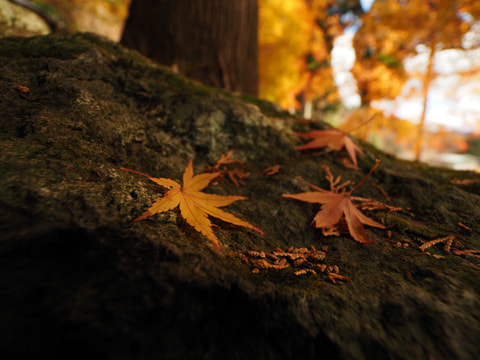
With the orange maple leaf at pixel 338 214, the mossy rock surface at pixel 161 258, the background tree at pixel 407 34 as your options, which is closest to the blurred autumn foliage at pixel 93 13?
the background tree at pixel 407 34

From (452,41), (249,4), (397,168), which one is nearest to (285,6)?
(452,41)

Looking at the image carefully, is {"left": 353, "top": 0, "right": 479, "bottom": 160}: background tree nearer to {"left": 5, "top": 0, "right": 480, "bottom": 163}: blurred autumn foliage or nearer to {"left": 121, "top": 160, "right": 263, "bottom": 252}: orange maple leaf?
{"left": 5, "top": 0, "right": 480, "bottom": 163}: blurred autumn foliage

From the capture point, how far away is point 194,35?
95.7 inches

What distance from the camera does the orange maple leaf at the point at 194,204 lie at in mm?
663

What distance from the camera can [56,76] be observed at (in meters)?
0.95

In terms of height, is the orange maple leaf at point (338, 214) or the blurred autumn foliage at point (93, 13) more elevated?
the blurred autumn foliage at point (93, 13)

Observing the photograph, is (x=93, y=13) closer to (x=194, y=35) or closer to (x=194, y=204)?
(x=194, y=35)

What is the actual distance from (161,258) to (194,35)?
100 inches

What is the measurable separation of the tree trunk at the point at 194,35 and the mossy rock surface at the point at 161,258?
4.60 feet

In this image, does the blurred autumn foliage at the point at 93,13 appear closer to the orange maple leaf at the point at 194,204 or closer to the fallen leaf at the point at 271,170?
the fallen leaf at the point at 271,170

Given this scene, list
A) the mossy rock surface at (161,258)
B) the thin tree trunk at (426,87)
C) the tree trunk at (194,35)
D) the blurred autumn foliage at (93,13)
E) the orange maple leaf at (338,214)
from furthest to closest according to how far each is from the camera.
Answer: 1. the blurred autumn foliage at (93,13)
2. the thin tree trunk at (426,87)
3. the tree trunk at (194,35)
4. the orange maple leaf at (338,214)
5. the mossy rock surface at (161,258)

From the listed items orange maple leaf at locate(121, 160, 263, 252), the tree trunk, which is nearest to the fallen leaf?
orange maple leaf at locate(121, 160, 263, 252)

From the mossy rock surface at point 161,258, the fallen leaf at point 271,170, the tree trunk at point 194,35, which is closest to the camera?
the mossy rock surface at point 161,258

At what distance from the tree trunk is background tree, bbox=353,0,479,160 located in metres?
7.70
